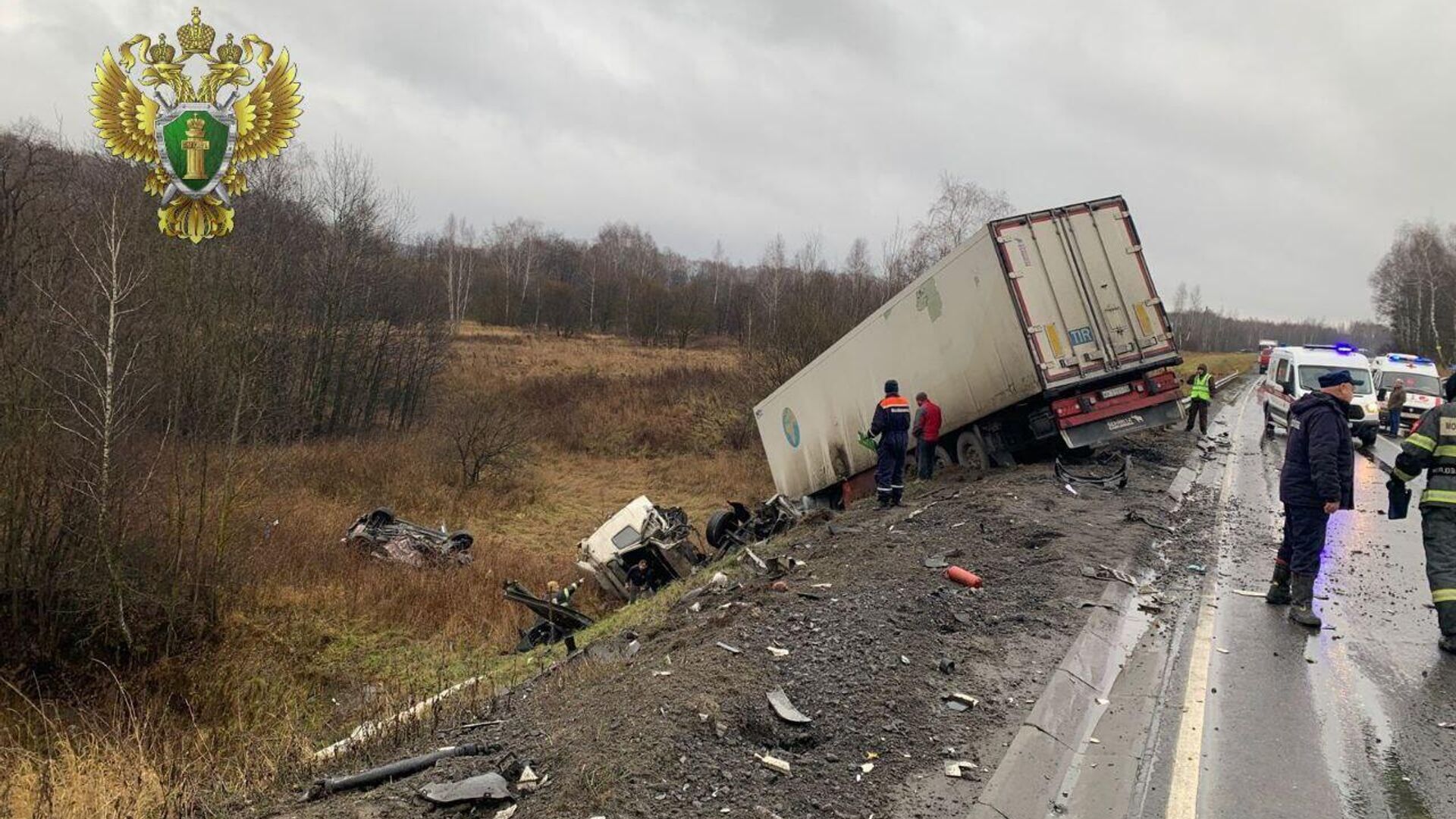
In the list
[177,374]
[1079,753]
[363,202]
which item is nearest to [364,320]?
[363,202]

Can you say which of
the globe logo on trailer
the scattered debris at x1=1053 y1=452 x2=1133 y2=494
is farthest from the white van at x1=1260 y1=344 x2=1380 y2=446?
the globe logo on trailer

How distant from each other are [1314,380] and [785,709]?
57.4 ft

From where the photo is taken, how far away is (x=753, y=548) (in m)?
9.80

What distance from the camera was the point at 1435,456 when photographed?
16.9 ft

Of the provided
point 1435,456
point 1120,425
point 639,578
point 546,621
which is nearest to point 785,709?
point 1435,456

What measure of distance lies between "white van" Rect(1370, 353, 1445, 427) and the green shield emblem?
24.1 metres

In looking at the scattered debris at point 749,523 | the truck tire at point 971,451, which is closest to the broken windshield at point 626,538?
the scattered debris at point 749,523

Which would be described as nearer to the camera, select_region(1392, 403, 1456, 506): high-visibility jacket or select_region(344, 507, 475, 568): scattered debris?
select_region(1392, 403, 1456, 506): high-visibility jacket

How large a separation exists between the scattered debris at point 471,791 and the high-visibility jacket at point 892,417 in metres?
7.00

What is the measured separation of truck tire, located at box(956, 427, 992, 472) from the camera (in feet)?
36.1

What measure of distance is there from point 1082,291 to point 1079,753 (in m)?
7.42

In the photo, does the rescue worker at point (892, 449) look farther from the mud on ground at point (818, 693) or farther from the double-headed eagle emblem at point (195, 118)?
the double-headed eagle emblem at point (195, 118)

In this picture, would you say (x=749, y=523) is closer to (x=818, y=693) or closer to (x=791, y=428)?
(x=791, y=428)

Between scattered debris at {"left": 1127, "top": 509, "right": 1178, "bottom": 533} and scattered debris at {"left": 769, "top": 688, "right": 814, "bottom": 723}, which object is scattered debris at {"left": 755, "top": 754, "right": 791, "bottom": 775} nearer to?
scattered debris at {"left": 769, "top": 688, "right": 814, "bottom": 723}
